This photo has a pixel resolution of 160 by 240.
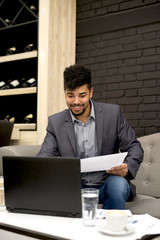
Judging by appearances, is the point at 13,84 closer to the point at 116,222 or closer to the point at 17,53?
the point at 17,53

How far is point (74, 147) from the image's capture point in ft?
6.07

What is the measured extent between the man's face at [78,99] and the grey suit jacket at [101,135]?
0.12m

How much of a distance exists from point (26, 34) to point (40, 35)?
2.49 ft

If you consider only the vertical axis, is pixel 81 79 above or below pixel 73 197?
above

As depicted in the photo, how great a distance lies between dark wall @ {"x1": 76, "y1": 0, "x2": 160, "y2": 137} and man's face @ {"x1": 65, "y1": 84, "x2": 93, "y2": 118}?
3.80 ft

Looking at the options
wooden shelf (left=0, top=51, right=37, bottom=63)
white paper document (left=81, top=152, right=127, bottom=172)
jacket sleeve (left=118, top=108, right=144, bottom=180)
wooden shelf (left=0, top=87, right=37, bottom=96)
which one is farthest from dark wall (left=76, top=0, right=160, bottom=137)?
white paper document (left=81, top=152, right=127, bottom=172)

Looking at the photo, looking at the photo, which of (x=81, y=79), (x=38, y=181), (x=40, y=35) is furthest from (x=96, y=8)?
(x=38, y=181)

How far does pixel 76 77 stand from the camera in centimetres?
178

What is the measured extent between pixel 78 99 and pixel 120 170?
484 millimetres

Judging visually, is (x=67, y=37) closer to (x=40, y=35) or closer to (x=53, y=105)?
(x=40, y=35)

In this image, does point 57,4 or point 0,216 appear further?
point 57,4

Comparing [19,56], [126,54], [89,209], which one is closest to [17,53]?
[19,56]

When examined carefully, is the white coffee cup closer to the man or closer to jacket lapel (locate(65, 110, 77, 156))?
the man

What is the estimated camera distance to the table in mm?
952
